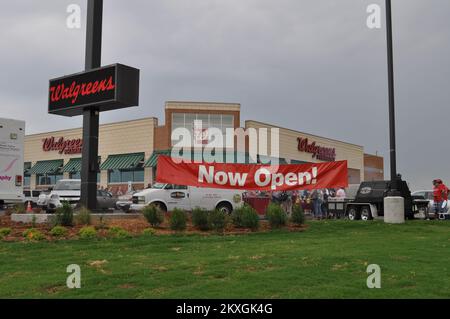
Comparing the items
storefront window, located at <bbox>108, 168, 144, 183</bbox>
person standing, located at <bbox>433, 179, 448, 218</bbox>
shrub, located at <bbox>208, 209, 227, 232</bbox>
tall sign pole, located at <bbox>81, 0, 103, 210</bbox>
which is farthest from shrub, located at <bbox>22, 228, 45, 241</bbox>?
storefront window, located at <bbox>108, 168, 144, 183</bbox>

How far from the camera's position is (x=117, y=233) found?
517 inches

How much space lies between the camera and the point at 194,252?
10508 millimetres

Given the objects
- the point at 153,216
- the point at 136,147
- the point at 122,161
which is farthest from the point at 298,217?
the point at 122,161

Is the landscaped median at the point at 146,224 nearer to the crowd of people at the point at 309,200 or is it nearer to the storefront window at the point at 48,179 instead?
the crowd of people at the point at 309,200

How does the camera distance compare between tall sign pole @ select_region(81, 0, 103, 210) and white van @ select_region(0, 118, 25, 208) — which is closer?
tall sign pole @ select_region(81, 0, 103, 210)

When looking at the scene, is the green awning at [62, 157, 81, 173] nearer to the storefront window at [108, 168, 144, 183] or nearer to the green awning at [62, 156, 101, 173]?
the green awning at [62, 156, 101, 173]

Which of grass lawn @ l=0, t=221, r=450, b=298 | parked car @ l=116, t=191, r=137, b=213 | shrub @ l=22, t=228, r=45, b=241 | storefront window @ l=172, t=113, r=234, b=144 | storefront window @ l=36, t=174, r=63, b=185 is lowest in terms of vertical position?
grass lawn @ l=0, t=221, r=450, b=298

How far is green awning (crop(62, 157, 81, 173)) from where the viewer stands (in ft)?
180

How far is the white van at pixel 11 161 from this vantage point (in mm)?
22703

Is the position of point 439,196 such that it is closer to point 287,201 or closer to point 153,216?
point 287,201

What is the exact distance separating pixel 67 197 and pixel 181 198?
585 centimetres

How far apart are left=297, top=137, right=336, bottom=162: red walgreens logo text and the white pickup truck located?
34.8 m

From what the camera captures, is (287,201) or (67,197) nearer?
(67,197)
